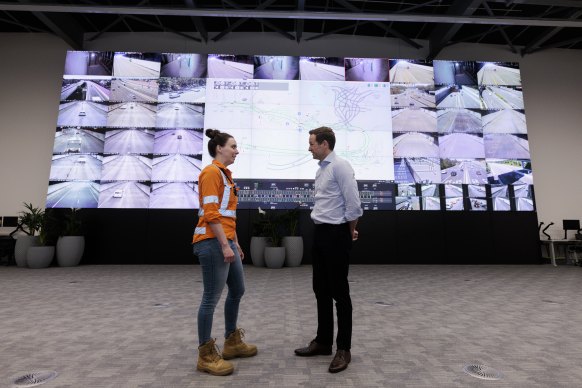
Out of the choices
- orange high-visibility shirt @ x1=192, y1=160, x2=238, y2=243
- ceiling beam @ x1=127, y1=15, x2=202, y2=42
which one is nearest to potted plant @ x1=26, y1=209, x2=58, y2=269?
ceiling beam @ x1=127, y1=15, x2=202, y2=42

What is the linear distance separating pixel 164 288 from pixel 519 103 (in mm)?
7901

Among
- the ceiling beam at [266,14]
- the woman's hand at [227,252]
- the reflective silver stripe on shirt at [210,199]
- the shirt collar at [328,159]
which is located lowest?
the woman's hand at [227,252]

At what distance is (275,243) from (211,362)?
4.20 meters

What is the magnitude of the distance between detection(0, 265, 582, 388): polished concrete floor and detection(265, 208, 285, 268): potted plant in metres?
1.41

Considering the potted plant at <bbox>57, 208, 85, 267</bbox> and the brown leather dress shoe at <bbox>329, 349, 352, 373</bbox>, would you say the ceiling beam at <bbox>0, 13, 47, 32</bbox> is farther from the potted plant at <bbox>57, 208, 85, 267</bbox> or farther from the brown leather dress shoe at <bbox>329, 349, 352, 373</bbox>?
the brown leather dress shoe at <bbox>329, 349, 352, 373</bbox>

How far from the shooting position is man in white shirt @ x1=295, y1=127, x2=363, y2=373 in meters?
1.69

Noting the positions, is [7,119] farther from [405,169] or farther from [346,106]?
[405,169]

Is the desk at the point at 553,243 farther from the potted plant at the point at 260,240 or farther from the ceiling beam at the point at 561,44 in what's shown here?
the potted plant at the point at 260,240

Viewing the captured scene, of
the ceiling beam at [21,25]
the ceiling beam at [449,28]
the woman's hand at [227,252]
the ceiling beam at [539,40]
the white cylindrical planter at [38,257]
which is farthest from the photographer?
the ceiling beam at [539,40]

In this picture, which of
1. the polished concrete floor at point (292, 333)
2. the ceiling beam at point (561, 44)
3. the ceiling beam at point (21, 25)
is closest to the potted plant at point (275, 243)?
the polished concrete floor at point (292, 333)

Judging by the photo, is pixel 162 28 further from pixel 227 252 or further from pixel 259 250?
pixel 227 252

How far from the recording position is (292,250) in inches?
228

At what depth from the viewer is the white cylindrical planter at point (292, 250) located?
5777 mm

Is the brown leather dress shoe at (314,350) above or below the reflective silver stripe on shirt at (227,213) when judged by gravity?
below
